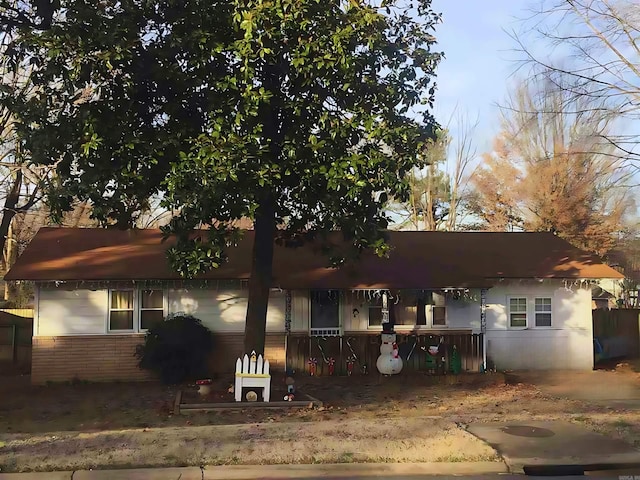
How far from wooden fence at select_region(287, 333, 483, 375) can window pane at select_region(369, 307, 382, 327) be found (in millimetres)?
732

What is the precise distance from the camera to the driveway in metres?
13.1

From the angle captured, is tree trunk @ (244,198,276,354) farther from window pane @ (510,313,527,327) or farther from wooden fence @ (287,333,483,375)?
window pane @ (510,313,527,327)

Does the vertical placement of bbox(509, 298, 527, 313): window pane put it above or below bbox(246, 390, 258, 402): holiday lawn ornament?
above

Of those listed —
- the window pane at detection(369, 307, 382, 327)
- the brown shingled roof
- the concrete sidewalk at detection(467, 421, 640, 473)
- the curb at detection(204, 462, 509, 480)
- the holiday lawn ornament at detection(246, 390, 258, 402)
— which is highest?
the brown shingled roof

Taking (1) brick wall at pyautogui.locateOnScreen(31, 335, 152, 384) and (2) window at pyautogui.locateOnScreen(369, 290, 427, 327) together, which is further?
(2) window at pyautogui.locateOnScreen(369, 290, 427, 327)

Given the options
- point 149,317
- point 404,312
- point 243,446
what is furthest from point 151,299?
point 243,446

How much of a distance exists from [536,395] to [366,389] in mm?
3712

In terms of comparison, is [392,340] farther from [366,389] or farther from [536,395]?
[536,395]

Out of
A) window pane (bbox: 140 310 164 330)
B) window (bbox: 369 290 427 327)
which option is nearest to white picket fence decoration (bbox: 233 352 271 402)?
window pane (bbox: 140 310 164 330)

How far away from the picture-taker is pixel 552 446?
28.6ft

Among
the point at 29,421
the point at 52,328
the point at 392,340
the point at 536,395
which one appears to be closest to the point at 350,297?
the point at 392,340

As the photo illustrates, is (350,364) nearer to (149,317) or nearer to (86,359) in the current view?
(149,317)

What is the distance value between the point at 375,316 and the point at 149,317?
6130 mm

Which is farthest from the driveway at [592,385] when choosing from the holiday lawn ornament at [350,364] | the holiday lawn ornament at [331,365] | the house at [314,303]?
the holiday lawn ornament at [331,365]
